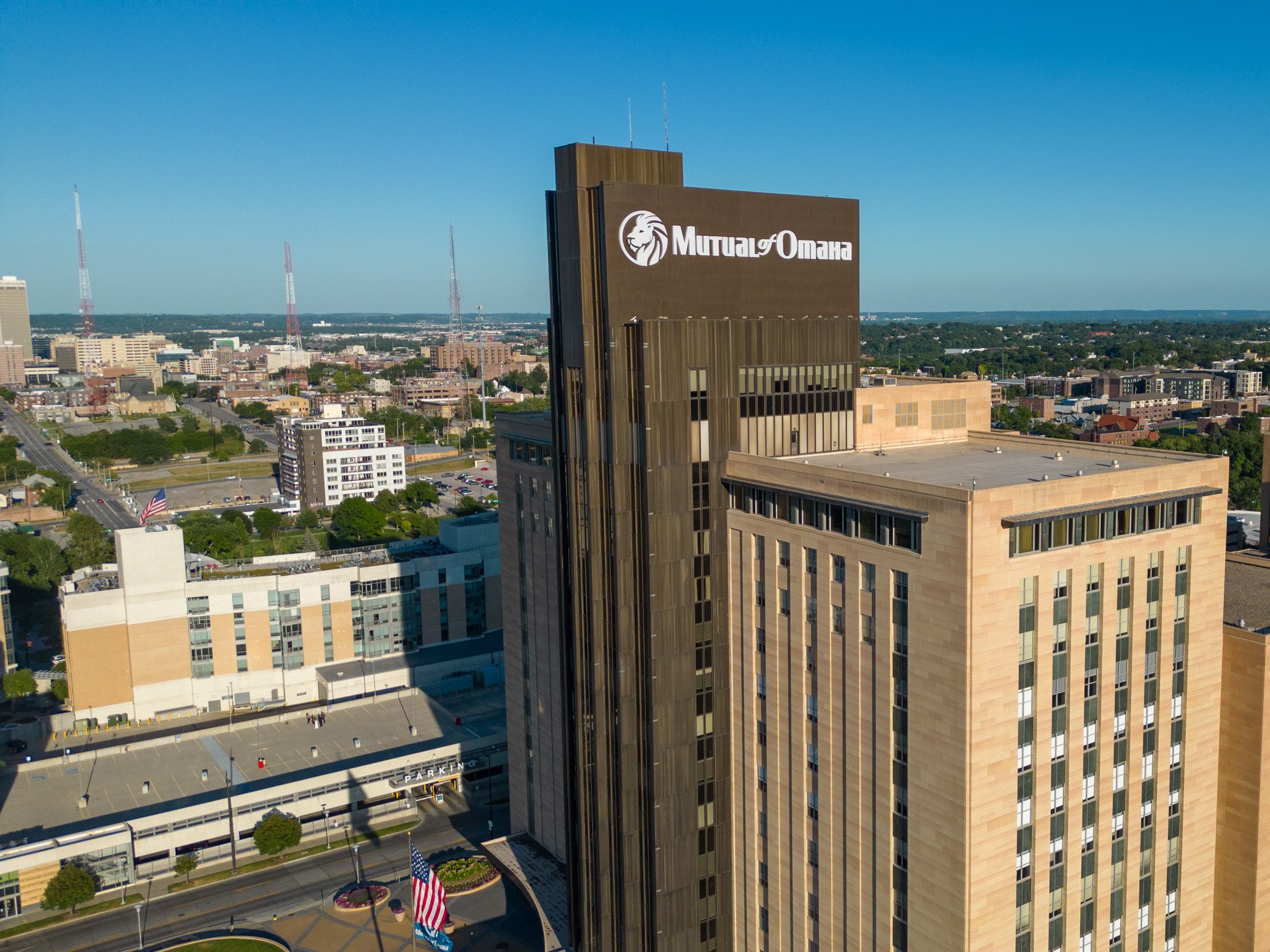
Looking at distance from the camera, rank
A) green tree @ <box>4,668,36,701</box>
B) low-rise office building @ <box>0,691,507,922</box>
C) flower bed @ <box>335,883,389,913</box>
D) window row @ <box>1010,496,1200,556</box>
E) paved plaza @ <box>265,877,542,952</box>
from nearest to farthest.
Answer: window row @ <box>1010,496,1200,556</box>, paved plaza @ <box>265,877,542,952</box>, flower bed @ <box>335,883,389,913</box>, low-rise office building @ <box>0,691,507,922</box>, green tree @ <box>4,668,36,701</box>

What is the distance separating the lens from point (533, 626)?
249 ft

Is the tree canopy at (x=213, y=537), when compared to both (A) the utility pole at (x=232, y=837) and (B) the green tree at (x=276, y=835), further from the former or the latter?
(B) the green tree at (x=276, y=835)

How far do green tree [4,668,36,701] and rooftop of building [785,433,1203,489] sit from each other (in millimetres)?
101744

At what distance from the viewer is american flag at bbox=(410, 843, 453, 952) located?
64312 mm

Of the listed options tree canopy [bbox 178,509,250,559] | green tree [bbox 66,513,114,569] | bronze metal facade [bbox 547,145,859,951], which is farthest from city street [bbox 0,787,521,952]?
green tree [bbox 66,513,114,569]

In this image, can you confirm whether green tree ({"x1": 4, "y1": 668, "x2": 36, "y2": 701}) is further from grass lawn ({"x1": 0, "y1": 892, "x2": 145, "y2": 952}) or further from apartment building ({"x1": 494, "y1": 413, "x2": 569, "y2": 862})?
apartment building ({"x1": 494, "y1": 413, "x2": 569, "y2": 862})

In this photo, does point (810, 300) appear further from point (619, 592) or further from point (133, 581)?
point (133, 581)

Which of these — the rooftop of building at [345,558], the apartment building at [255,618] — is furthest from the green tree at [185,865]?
the rooftop of building at [345,558]

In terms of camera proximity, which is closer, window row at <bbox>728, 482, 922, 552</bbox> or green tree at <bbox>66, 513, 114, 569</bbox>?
window row at <bbox>728, 482, 922, 552</bbox>

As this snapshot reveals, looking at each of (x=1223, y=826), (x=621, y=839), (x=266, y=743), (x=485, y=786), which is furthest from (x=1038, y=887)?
(x=266, y=743)

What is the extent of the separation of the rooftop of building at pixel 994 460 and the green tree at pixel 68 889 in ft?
212

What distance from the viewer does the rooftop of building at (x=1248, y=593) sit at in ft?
197

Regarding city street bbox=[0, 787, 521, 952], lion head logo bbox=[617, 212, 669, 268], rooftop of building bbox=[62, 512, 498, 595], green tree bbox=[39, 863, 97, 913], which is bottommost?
city street bbox=[0, 787, 521, 952]

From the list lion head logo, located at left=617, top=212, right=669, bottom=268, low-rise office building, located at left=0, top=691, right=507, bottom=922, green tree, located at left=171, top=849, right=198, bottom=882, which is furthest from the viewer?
green tree, located at left=171, top=849, right=198, bottom=882
